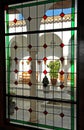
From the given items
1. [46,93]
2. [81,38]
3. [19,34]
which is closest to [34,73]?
[46,93]

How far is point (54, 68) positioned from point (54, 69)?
15 mm

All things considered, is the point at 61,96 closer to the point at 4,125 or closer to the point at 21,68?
the point at 21,68

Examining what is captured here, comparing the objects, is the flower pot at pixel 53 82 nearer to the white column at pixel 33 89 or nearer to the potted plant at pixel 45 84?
the potted plant at pixel 45 84

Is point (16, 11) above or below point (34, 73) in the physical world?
above

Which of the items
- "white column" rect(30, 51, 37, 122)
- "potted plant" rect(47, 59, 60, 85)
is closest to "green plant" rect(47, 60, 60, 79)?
"potted plant" rect(47, 59, 60, 85)

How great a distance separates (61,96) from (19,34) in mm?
1070

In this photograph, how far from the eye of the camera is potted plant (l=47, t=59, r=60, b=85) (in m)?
2.99

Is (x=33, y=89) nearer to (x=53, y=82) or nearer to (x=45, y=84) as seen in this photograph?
(x=45, y=84)

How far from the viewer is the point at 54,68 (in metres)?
3.02

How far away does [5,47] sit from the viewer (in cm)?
336

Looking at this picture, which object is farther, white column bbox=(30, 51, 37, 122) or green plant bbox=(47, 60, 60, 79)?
white column bbox=(30, 51, 37, 122)

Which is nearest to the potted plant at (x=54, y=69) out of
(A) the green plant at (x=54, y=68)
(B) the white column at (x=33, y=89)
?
(A) the green plant at (x=54, y=68)

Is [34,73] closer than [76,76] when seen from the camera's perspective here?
No

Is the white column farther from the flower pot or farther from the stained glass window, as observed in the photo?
the flower pot
